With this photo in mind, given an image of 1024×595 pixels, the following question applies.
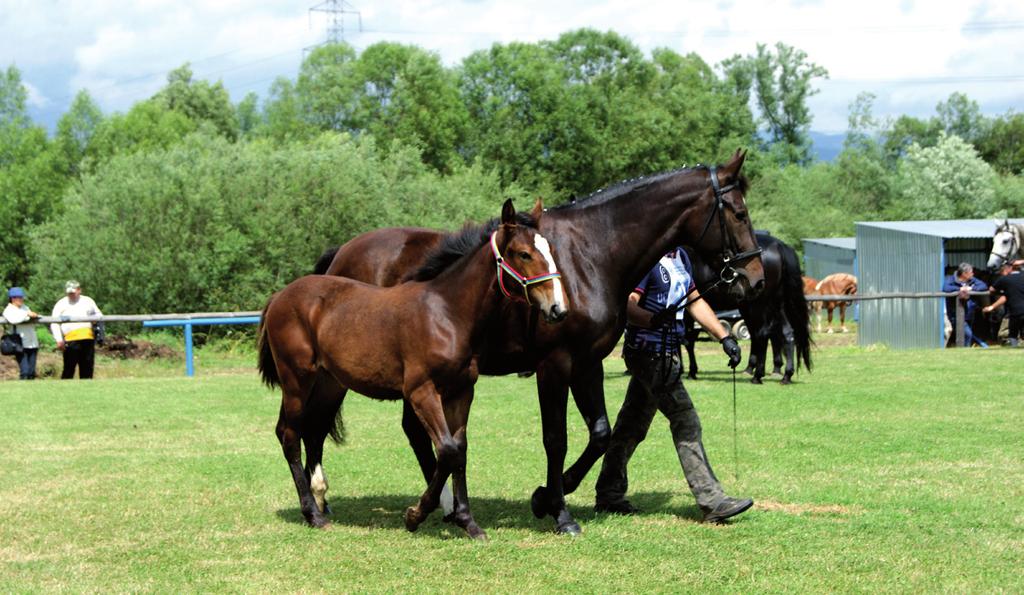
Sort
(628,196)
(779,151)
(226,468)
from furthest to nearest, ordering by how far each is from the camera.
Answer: (779,151), (226,468), (628,196)

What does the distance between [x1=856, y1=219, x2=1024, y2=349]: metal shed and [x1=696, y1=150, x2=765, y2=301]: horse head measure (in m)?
20.4

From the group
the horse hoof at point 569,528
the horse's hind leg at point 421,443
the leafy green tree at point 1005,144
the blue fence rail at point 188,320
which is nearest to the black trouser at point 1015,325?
the blue fence rail at point 188,320

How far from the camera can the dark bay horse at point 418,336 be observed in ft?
22.8

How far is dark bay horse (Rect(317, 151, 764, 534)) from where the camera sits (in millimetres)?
7262

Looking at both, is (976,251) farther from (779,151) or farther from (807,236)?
(779,151)

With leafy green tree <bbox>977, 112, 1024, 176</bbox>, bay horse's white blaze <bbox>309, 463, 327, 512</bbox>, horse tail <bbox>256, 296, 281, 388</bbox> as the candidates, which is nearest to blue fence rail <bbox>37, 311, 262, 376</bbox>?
horse tail <bbox>256, 296, 281, 388</bbox>

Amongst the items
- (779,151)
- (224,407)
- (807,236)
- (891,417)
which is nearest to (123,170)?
(224,407)

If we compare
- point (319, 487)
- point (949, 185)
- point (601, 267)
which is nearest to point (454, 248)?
point (601, 267)

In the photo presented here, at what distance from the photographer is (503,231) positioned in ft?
23.1

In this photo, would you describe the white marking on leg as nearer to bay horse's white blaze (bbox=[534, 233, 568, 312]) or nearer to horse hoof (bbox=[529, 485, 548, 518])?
horse hoof (bbox=[529, 485, 548, 518])

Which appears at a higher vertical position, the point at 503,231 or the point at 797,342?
the point at 503,231

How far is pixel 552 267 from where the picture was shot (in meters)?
6.75

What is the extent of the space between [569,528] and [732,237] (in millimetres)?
2177

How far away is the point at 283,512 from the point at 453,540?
5.47 feet
